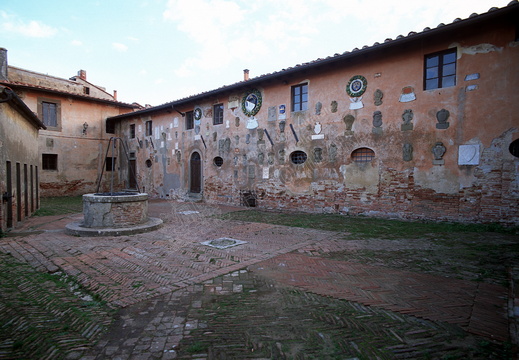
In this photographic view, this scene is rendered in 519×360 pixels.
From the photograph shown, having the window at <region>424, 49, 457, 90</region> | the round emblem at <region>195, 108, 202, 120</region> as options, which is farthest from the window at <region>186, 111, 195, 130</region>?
the window at <region>424, 49, 457, 90</region>

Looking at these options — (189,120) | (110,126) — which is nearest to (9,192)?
(189,120)

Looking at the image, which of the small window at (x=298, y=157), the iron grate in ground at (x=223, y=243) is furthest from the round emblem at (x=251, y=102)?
the iron grate in ground at (x=223, y=243)

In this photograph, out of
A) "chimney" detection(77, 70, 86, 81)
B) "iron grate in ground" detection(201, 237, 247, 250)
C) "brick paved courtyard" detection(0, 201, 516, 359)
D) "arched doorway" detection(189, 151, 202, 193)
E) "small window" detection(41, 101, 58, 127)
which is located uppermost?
"chimney" detection(77, 70, 86, 81)

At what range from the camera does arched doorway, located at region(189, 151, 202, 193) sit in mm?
15398

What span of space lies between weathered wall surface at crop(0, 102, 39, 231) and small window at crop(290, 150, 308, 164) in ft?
28.7

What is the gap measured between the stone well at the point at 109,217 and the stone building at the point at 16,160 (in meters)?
1.82

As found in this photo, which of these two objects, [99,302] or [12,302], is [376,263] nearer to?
[99,302]

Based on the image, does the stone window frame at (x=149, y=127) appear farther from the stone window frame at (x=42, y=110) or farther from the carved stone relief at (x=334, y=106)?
the carved stone relief at (x=334, y=106)

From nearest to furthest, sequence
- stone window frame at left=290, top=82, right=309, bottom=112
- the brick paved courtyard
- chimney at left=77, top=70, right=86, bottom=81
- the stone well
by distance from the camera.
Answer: the brick paved courtyard < the stone well < stone window frame at left=290, top=82, right=309, bottom=112 < chimney at left=77, top=70, right=86, bottom=81

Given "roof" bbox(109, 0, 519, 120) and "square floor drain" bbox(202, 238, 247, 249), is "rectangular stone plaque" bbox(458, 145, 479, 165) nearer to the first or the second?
"roof" bbox(109, 0, 519, 120)

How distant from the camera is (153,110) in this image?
17.4 metres

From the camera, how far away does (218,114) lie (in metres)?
14.5

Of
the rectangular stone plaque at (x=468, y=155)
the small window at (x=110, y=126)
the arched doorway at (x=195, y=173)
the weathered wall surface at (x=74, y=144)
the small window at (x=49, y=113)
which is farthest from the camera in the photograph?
the small window at (x=110, y=126)

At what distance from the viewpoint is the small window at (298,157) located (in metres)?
11.3
